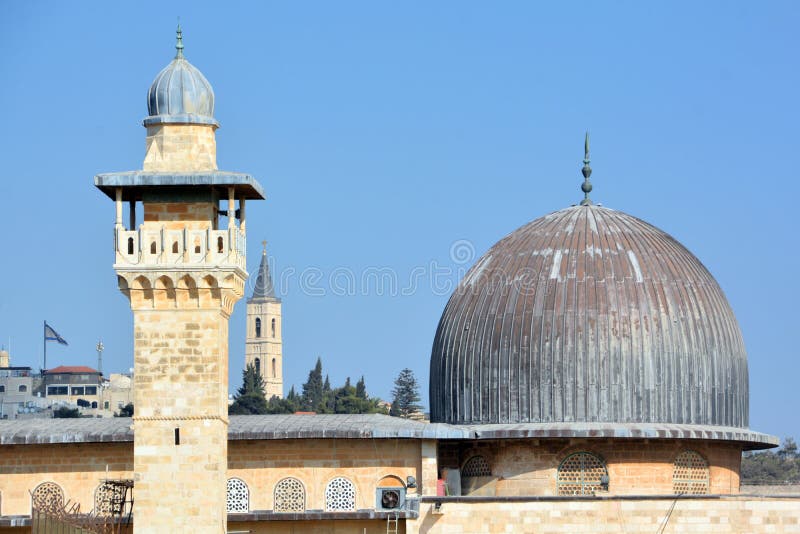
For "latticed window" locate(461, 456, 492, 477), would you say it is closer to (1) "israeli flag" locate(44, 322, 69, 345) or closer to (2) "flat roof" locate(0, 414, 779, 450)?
(2) "flat roof" locate(0, 414, 779, 450)

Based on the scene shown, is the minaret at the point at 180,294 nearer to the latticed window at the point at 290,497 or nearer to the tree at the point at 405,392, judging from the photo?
the latticed window at the point at 290,497

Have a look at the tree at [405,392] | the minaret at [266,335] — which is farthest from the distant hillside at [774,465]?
the minaret at [266,335]

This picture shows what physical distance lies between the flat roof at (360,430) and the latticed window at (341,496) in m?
0.98

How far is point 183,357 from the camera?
29.7 m

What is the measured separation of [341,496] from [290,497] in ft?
3.20

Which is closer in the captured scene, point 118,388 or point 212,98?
point 212,98

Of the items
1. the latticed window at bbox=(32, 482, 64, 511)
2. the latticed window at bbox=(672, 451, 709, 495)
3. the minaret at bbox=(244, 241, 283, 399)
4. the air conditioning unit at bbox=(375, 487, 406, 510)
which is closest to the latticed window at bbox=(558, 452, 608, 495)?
the latticed window at bbox=(672, 451, 709, 495)

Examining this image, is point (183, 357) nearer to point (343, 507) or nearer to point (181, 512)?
point (181, 512)

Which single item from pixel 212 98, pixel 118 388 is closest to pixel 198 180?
pixel 212 98

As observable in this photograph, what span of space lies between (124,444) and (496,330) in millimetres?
7825

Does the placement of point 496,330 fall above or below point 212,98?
below

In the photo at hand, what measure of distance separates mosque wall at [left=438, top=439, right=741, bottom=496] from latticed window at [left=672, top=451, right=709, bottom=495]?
0.09 meters

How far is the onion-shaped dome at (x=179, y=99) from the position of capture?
30438 mm

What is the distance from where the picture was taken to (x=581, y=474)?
114 ft
